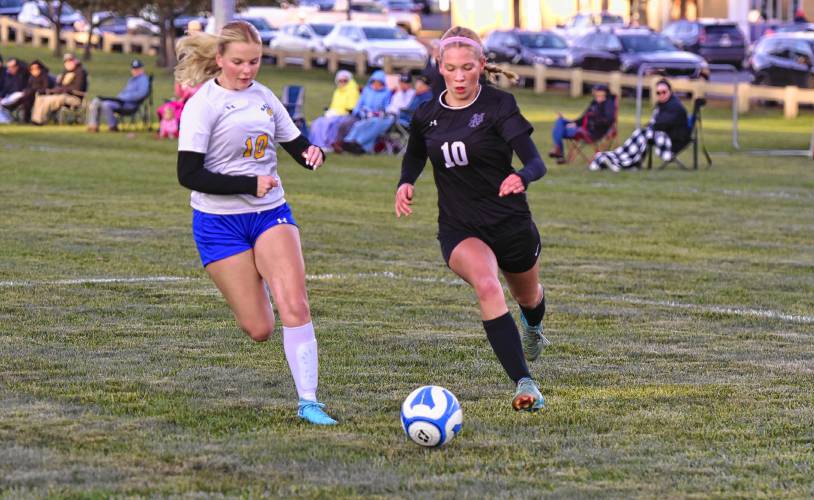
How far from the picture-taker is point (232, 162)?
7398mm

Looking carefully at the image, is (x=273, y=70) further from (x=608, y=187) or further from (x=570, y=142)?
(x=608, y=187)

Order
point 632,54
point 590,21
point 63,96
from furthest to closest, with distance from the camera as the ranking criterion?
1. point 590,21
2. point 632,54
3. point 63,96

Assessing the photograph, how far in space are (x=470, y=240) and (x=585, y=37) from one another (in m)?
42.3

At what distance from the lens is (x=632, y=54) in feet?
154

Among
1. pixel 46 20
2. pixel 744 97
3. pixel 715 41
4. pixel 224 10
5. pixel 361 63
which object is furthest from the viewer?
pixel 46 20

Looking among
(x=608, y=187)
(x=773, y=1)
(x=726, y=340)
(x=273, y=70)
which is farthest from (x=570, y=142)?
(x=773, y=1)

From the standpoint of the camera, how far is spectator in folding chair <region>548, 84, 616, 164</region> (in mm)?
25359

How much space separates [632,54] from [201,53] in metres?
40.4

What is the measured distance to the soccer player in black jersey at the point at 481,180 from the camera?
7.52 metres

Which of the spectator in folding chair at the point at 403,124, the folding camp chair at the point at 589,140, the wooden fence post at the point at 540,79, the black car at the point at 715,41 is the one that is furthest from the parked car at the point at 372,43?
the folding camp chair at the point at 589,140

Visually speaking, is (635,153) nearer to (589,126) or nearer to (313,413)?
(589,126)

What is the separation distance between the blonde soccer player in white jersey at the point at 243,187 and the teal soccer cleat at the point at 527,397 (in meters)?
0.88

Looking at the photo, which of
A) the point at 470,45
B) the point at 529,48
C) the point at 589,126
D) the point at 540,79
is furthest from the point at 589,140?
the point at 529,48

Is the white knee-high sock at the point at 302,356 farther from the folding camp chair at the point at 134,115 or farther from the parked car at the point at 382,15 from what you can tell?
the parked car at the point at 382,15
